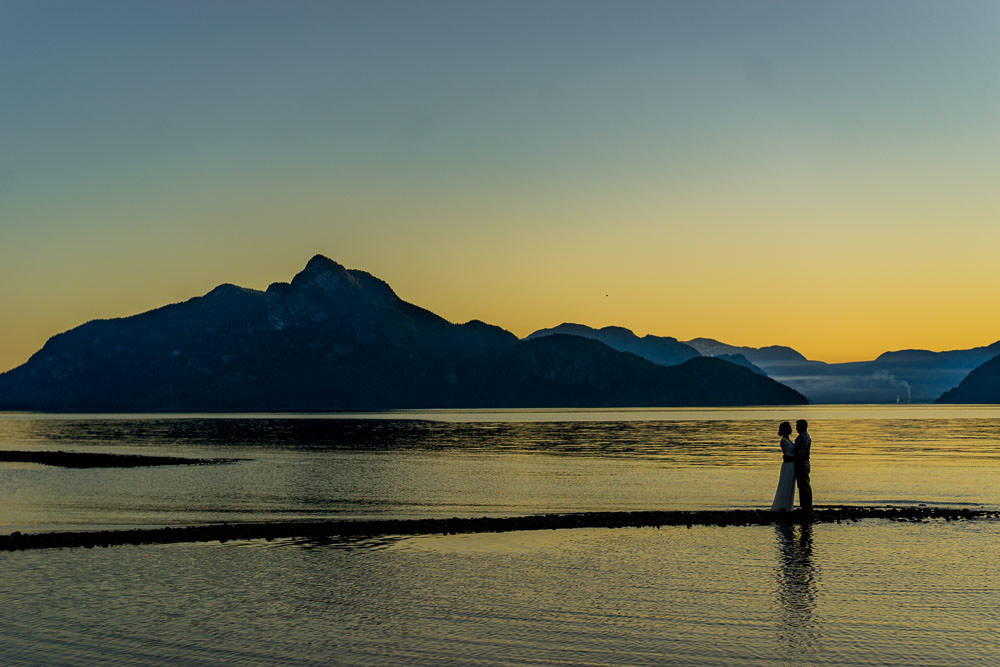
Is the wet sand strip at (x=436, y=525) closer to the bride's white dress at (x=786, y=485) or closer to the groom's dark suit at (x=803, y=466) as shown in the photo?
the bride's white dress at (x=786, y=485)

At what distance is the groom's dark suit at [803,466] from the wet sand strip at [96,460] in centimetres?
5916

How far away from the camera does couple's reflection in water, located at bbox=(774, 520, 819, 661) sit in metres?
16.8

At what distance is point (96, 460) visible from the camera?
273ft

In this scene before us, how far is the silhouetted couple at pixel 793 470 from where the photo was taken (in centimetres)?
3325

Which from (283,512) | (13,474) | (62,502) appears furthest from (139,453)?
(283,512)

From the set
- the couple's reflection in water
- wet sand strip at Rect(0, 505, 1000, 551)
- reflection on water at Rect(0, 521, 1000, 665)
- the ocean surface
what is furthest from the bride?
reflection on water at Rect(0, 521, 1000, 665)

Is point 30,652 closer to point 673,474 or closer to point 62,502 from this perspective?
point 62,502

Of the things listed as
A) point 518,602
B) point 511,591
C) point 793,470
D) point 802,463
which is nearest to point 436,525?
point 511,591

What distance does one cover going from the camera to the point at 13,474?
68.2m

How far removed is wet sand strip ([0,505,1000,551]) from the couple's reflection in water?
2747mm

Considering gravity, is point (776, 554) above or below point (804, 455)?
below

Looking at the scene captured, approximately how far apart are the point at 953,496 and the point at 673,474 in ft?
62.0

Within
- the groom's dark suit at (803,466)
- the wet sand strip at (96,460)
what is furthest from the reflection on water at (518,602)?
the wet sand strip at (96,460)

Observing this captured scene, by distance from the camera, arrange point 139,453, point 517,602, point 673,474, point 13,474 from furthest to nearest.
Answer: point 139,453
point 13,474
point 673,474
point 517,602
